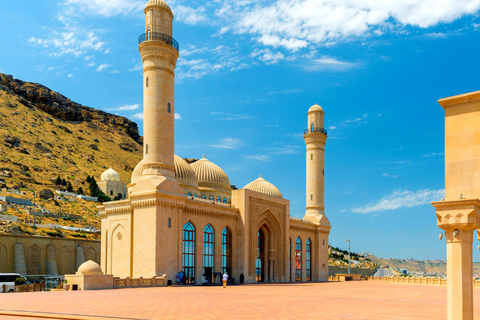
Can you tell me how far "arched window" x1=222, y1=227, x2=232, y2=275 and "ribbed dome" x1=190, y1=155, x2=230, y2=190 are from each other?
8.48 m

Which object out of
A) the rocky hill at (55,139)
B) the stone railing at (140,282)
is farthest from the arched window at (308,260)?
the rocky hill at (55,139)

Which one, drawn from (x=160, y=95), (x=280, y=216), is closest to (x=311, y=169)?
(x=280, y=216)

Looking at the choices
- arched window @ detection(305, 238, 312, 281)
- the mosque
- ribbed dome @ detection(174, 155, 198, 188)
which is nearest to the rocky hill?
ribbed dome @ detection(174, 155, 198, 188)

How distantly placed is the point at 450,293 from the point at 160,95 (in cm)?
2739

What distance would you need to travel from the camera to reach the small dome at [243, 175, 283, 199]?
171 ft

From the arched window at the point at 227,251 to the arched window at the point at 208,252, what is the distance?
5.54 feet

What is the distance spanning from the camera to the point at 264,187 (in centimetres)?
5238

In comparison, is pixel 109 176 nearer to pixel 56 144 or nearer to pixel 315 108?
pixel 56 144

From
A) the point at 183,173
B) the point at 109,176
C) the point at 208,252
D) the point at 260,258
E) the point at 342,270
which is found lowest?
the point at 342,270

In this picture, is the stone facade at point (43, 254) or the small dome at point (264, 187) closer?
the stone facade at point (43, 254)

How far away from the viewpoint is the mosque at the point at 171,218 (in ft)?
108

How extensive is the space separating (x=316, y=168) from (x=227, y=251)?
54.0 ft

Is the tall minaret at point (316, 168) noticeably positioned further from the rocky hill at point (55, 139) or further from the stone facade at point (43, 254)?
the rocky hill at point (55, 139)

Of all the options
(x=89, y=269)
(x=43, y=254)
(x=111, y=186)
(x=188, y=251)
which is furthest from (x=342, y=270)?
(x=89, y=269)
